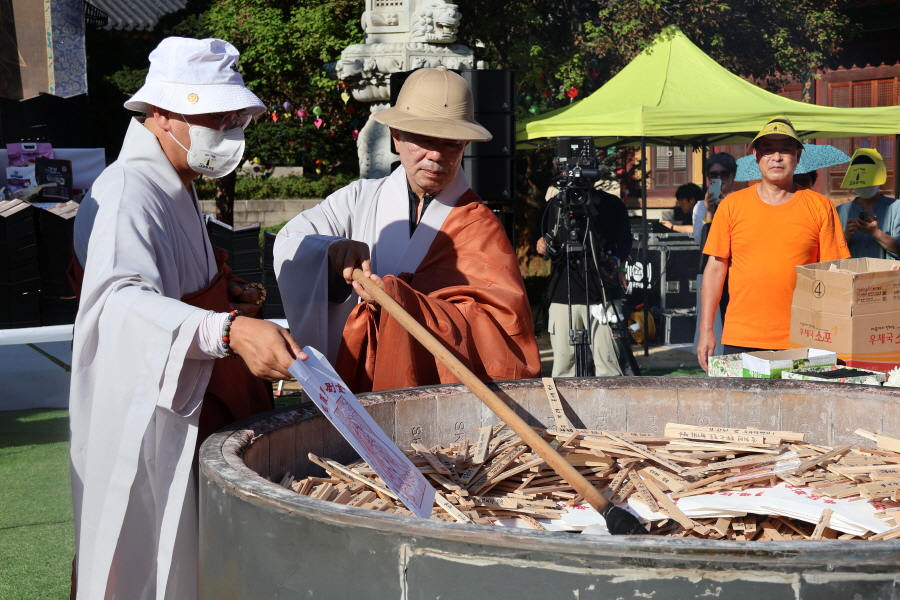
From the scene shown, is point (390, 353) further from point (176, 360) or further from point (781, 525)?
point (781, 525)

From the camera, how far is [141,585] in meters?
1.90

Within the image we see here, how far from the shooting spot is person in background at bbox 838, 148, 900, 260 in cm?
521

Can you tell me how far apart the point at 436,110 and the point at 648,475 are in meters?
1.26

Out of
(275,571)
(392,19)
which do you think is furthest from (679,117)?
(275,571)

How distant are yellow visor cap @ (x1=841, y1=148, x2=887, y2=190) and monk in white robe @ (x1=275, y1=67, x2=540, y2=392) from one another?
11.3ft

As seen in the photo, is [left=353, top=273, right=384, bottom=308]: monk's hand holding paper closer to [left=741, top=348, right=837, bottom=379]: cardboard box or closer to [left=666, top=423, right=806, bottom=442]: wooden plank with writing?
[left=666, top=423, right=806, bottom=442]: wooden plank with writing

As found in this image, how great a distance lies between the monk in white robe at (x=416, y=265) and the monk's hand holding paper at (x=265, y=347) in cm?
63

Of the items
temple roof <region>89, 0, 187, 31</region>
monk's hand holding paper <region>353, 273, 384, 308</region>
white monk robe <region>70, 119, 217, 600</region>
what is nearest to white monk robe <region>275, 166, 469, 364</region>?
monk's hand holding paper <region>353, 273, 384, 308</region>

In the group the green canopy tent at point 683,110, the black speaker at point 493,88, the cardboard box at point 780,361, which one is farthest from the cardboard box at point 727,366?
the green canopy tent at point 683,110

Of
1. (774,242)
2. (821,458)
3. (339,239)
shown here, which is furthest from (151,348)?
(774,242)

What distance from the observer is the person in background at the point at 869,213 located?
205 inches

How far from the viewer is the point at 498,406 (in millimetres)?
1773

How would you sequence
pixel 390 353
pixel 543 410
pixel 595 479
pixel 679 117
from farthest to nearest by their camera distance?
pixel 679 117, pixel 390 353, pixel 543 410, pixel 595 479

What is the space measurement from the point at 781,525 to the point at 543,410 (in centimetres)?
63
